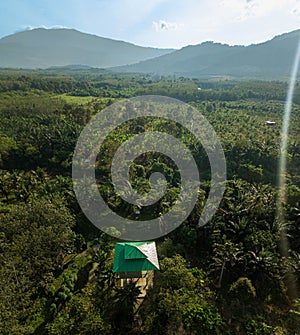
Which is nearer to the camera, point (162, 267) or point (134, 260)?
point (162, 267)

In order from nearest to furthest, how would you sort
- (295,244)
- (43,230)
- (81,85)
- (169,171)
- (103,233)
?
(43,230) → (295,244) → (103,233) → (169,171) → (81,85)

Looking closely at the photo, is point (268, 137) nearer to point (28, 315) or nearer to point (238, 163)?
point (238, 163)

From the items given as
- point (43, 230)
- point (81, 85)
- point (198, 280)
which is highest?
point (81, 85)

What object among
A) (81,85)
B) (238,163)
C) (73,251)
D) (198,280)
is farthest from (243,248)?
(81,85)

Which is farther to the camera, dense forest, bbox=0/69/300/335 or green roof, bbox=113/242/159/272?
green roof, bbox=113/242/159/272

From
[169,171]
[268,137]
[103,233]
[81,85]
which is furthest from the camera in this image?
[81,85]

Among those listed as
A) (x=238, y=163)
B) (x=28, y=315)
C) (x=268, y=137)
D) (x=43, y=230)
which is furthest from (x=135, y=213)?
(x=268, y=137)

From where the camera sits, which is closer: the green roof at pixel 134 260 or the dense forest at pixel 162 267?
the dense forest at pixel 162 267

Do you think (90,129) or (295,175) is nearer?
(295,175)

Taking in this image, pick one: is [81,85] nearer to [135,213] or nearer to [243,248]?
[135,213]

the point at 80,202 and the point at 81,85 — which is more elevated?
the point at 81,85
